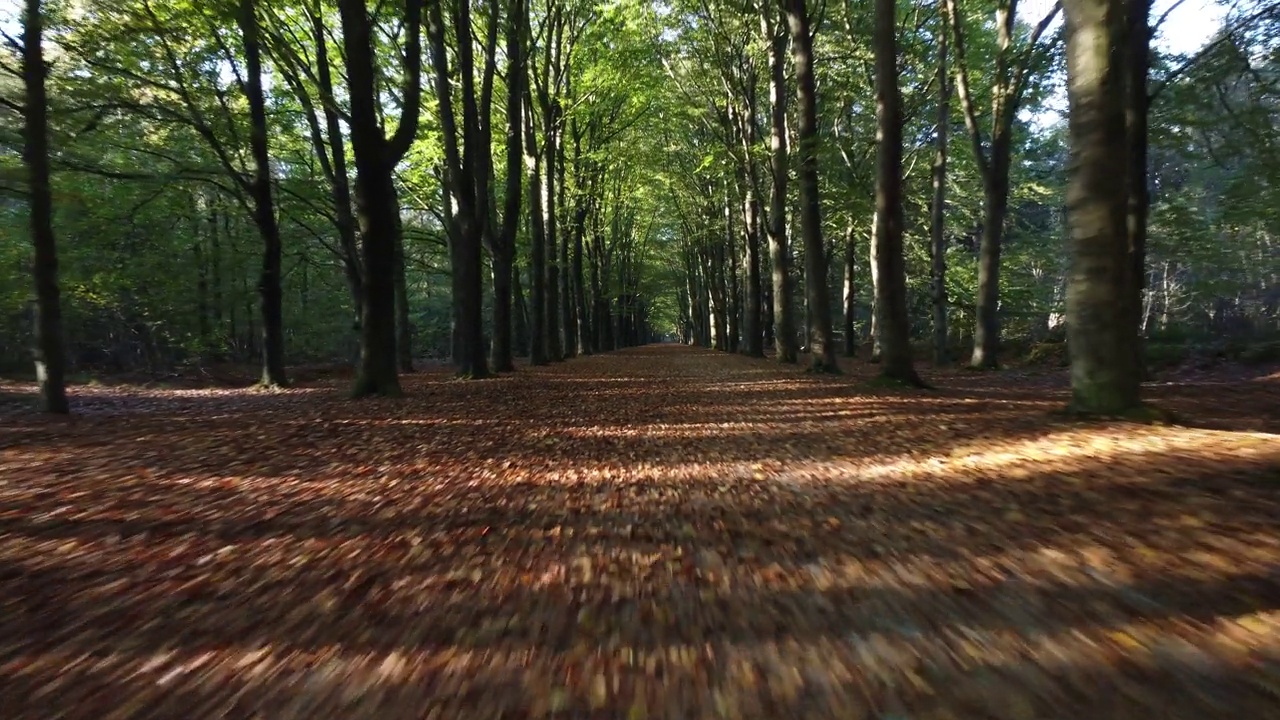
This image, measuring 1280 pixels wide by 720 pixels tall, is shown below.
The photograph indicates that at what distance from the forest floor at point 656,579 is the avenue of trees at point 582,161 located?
3.21 m

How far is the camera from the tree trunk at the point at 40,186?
10.6 meters

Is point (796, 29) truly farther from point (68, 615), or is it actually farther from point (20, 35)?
point (68, 615)

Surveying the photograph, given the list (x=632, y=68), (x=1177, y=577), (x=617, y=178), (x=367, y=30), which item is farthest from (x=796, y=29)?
(x=617, y=178)

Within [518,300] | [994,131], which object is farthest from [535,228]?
[994,131]

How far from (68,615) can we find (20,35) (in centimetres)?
1186

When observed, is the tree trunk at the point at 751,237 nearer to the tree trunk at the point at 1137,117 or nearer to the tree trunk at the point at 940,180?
the tree trunk at the point at 940,180

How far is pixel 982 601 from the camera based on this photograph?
3.45 meters

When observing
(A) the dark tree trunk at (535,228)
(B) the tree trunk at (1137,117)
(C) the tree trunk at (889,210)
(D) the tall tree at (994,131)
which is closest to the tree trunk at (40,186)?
(C) the tree trunk at (889,210)

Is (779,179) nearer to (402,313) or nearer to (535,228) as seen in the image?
(535,228)

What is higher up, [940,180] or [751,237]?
[940,180]

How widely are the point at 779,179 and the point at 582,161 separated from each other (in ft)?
47.3

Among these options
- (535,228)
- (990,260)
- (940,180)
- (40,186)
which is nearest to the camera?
(40,186)

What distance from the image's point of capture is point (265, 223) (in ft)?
58.6

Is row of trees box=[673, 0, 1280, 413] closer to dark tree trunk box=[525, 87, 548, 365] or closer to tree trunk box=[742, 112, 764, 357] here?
tree trunk box=[742, 112, 764, 357]
